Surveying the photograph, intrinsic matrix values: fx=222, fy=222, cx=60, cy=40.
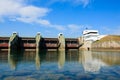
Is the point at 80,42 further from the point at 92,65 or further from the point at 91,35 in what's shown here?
the point at 92,65

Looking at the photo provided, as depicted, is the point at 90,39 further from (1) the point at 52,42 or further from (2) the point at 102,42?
(1) the point at 52,42

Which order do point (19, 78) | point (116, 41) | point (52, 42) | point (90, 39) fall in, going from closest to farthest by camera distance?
point (19, 78)
point (116, 41)
point (52, 42)
point (90, 39)

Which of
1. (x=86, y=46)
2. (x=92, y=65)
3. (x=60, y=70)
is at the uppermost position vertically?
(x=86, y=46)

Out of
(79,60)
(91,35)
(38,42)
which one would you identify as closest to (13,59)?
(79,60)

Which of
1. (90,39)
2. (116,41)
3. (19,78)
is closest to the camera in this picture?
(19,78)

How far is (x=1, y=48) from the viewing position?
74938 mm

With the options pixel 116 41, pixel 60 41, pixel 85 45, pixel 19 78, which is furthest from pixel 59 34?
pixel 19 78

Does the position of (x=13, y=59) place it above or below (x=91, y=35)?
below

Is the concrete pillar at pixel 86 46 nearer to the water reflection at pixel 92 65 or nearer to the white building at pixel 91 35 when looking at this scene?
the white building at pixel 91 35

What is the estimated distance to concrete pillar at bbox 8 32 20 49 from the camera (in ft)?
240

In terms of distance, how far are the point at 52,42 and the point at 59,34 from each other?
494 centimetres

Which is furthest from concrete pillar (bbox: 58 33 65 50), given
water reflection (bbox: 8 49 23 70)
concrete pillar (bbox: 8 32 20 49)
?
water reflection (bbox: 8 49 23 70)

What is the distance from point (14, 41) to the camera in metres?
73.7

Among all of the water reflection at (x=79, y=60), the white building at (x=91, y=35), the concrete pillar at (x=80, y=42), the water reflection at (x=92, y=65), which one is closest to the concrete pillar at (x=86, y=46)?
the concrete pillar at (x=80, y=42)
